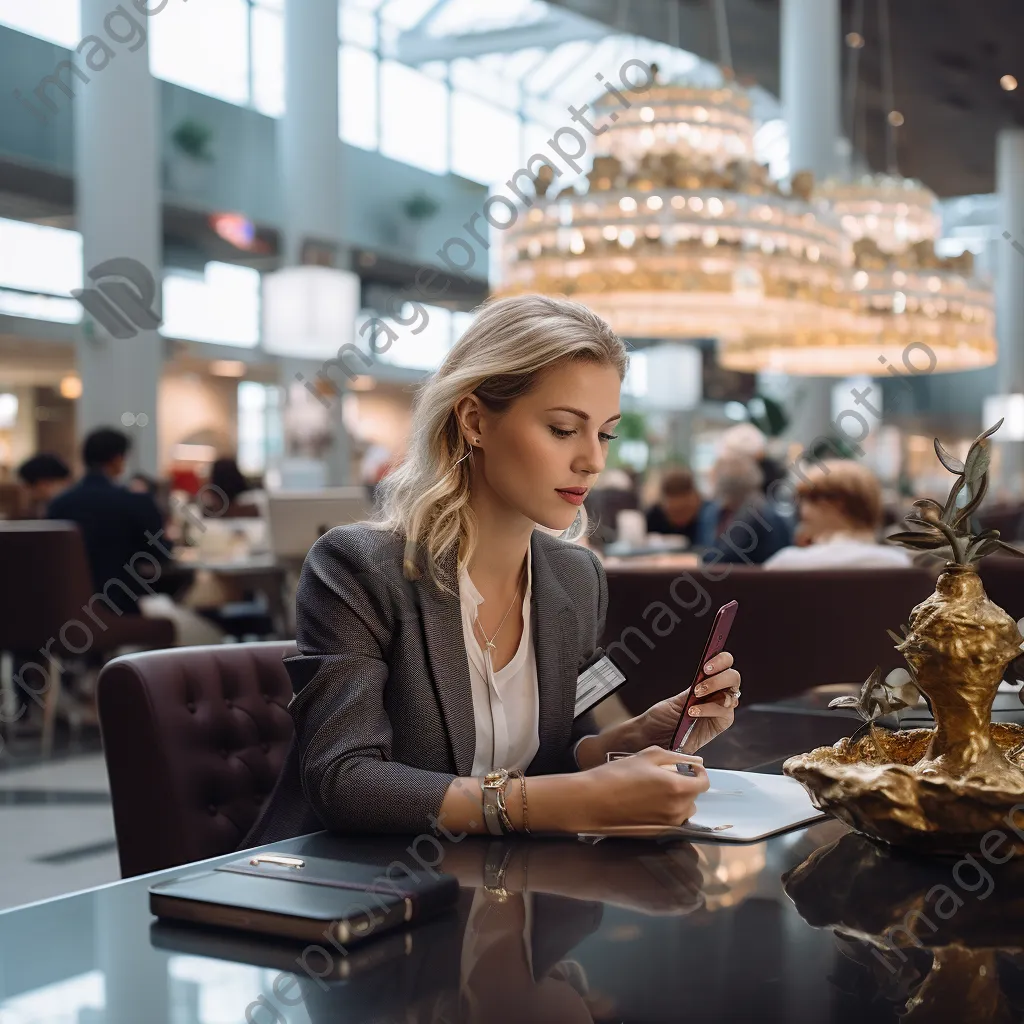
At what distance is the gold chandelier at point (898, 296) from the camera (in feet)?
22.9

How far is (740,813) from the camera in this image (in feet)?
4.41

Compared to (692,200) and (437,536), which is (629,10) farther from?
(437,536)

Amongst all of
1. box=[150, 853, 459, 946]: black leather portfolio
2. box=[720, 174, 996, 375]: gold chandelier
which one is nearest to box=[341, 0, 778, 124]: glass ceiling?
box=[720, 174, 996, 375]: gold chandelier

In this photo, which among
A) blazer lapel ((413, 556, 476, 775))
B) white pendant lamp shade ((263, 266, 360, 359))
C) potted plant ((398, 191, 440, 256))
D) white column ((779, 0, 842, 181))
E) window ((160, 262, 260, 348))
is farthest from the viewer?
potted plant ((398, 191, 440, 256))

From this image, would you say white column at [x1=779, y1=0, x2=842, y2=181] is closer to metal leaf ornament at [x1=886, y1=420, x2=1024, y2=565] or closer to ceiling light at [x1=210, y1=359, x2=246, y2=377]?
ceiling light at [x1=210, y1=359, x2=246, y2=377]

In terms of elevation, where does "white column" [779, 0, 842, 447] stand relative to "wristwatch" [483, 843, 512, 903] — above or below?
above

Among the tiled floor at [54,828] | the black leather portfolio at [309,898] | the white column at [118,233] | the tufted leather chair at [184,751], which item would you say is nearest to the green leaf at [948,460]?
the black leather portfolio at [309,898]

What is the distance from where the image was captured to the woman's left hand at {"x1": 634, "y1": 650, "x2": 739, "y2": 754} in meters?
1.44

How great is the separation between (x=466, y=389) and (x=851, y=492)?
3017mm

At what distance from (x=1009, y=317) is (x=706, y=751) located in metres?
19.7

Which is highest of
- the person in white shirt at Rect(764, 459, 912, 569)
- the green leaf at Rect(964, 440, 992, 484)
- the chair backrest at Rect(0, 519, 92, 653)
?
the green leaf at Rect(964, 440, 992, 484)

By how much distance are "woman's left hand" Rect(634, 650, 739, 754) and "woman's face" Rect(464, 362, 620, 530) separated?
258 mm

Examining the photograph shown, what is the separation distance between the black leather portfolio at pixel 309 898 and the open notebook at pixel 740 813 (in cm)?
29

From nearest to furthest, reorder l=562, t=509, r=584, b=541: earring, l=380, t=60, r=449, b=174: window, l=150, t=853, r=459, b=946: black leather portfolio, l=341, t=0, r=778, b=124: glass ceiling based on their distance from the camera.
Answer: l=150, t=853, r=459, b=946: black leather portfolio → l=562, t=509, r=584, b=541: earring → l=380, t=60, r=449, b=174: window → l=341, t=0, r=778, b=124: glass ceiling
